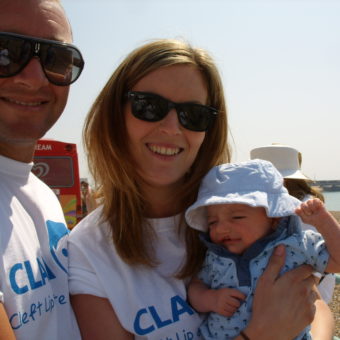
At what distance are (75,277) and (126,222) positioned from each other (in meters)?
0.42

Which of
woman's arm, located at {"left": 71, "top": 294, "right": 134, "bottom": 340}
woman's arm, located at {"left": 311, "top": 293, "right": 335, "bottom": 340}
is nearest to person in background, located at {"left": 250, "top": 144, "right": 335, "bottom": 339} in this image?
woman's arm, located at {"left": 311, "top": 293, "right": 335, "bottom": 340}

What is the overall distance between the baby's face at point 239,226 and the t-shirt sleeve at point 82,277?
2.33ft

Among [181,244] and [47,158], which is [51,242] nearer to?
[181,244]

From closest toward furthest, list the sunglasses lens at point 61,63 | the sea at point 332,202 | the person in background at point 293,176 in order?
1. the sunglasses lens at point 61,63
2. the person in background at point 293,176
3. the sea at point 332,202

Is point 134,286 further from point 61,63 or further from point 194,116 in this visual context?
point 61,63

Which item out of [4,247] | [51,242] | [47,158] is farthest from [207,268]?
[47,158]

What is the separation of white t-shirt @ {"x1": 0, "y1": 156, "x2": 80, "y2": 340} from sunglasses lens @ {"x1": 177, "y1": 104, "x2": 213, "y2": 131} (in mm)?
840

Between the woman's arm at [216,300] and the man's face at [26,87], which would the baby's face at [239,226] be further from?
the man's face at [26,87]

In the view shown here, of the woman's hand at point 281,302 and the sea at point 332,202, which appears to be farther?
the sea at point 332,202

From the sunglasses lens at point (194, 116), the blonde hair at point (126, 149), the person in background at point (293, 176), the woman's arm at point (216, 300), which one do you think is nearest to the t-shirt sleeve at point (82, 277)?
the blonde hair at point (126, 149)

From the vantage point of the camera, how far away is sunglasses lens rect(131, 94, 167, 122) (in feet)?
6.75

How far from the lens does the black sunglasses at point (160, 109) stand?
206 centimetres

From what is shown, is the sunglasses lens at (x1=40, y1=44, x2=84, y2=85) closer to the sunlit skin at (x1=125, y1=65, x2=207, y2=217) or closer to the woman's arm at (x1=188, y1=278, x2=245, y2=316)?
the sunlit skin at (x1=125, y1=65, x2=207, y2=217)

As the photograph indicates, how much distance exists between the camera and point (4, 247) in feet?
5.13
